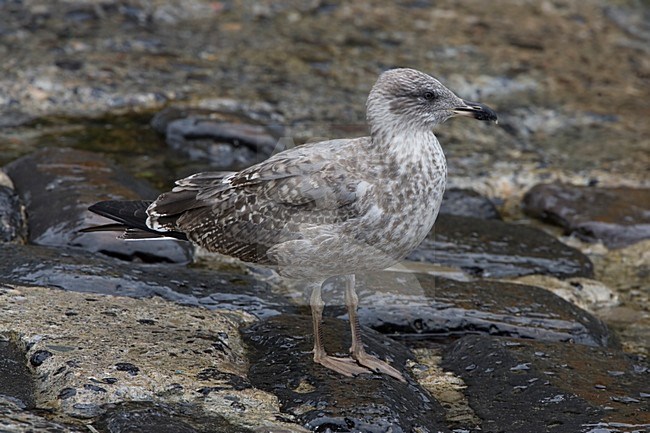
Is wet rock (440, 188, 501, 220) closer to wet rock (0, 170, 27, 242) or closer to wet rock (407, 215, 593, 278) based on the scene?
wet rock (407, 215, 593, 278)

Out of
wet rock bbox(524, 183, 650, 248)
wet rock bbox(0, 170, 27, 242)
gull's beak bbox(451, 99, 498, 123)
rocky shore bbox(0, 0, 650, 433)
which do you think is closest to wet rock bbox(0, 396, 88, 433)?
rocky shore bbox(0, 0, 650, 433)

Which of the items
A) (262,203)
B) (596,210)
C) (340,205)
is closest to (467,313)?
(340,205)

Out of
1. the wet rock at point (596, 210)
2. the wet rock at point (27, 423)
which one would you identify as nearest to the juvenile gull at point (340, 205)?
the wet rock at point (27, 423)

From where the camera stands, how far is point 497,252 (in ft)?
21.4

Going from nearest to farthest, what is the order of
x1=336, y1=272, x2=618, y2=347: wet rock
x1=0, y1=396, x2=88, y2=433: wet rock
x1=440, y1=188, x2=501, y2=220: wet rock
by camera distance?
x1=0, y1=396, x2=88, y2=433: wet rock → x1=336, y1=272, x2=618, y2=347: wet rock → x1=440, y1=188, x2=501, y2=220: wet rock

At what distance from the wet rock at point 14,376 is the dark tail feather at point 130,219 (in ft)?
2.69

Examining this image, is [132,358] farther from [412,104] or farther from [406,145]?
[412,104]

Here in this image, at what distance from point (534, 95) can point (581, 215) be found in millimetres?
2418

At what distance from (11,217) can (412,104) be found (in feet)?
8.74

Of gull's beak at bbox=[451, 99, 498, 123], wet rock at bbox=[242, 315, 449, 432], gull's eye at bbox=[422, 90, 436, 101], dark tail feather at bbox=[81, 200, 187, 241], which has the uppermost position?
gull's eye at bbox=[422, 90, 436, 101]

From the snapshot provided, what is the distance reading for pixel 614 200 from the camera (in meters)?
7.38

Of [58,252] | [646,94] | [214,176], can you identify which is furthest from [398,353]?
[646,94]

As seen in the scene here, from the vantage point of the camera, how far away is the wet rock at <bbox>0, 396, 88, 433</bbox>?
3.86 metres

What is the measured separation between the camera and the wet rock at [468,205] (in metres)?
7.29
